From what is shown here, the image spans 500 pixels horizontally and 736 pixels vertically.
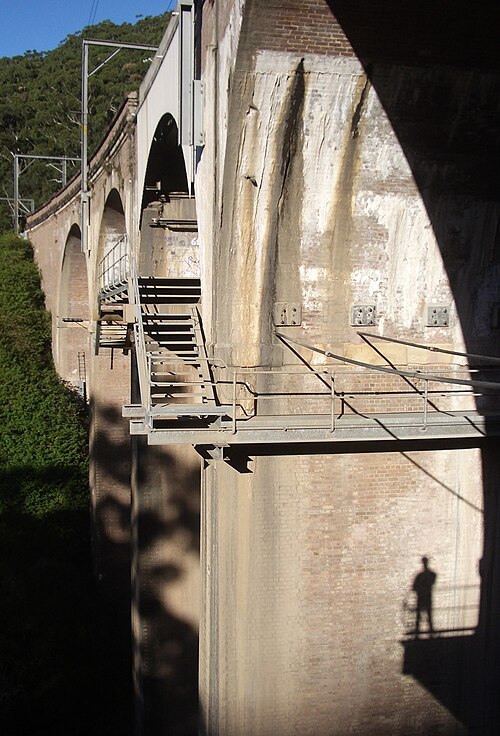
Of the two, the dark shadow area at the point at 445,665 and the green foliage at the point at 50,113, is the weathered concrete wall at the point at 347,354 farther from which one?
the green foliage at the point at 50,113

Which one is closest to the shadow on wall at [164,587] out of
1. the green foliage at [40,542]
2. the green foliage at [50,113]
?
the green foliage at [40,542]

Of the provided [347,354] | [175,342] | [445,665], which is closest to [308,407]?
[347,354]

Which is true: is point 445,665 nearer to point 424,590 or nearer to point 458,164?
point 424,590

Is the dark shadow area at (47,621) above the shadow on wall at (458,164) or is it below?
below

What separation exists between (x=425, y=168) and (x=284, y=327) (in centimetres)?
169

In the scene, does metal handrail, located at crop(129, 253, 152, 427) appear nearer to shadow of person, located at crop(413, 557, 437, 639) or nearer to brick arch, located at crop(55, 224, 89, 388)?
shadow of person, located at crop(413, 557, 437, 639)

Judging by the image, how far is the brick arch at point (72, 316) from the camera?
2073 cm

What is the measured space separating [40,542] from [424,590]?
1180 centimetres

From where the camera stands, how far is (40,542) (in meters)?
16.6

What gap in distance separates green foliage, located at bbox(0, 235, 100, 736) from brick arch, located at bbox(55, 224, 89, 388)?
602 millimetres

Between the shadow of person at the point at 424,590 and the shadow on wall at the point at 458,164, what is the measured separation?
0.19 meters

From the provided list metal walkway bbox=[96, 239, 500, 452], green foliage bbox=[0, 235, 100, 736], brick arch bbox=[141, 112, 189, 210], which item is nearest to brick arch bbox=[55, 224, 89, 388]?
green foliage bbox=[0, 235, 100, 736]

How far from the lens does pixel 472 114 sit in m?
5.92

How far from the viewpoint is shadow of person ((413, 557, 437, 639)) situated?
21.9 feet
